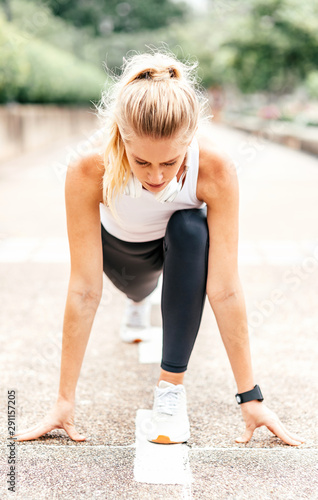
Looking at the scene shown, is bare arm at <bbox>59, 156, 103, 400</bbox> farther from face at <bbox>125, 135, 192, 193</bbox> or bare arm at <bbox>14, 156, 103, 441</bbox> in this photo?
face at <bbox>125, 135, 192, 193</bbox>

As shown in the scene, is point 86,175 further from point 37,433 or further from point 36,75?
point 36,75

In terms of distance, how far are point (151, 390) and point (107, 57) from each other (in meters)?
1.83

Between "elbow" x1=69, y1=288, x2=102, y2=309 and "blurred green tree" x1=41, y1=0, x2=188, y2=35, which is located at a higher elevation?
"blurred green tree" x1=41, y1=0, x2=188, y2=35

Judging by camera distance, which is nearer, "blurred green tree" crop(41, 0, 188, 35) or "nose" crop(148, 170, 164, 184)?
"nose" crop(148, 170, 164, 184)

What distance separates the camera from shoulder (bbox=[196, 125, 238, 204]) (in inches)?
77.2

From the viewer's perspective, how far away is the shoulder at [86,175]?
195 centimetres

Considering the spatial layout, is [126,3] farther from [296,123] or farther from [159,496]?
[159,496]

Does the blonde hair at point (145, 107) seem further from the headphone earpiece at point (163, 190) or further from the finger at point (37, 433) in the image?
the finger at point (37, 433)

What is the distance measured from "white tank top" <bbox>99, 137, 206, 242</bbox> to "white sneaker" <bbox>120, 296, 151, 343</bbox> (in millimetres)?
756

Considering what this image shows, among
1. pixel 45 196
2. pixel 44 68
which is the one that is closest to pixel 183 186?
pixel 45 196

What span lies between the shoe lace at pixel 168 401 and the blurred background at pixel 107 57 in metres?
1.12

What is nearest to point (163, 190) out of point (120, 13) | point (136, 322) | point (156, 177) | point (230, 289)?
point (156, 177)

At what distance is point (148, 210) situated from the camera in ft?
6.90

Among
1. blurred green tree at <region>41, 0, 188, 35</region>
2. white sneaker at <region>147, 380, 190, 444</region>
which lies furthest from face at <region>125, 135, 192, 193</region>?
blurred green tree at <region>41, 0, 188, 35</region>
